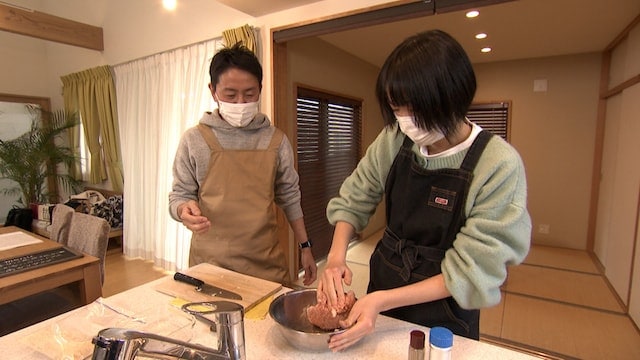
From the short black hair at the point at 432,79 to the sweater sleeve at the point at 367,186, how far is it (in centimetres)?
24

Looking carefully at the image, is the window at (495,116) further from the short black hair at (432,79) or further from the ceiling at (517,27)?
the short black hair at (432,79)

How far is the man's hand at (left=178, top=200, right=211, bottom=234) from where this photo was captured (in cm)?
112

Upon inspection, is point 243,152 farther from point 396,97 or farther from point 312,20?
point 312,20

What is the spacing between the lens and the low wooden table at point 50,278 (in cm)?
144

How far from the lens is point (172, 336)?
0.82 m

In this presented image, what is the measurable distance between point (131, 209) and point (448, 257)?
12.6 ft

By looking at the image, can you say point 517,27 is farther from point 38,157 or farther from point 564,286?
point 38,157

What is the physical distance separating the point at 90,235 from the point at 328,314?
65.5 inches

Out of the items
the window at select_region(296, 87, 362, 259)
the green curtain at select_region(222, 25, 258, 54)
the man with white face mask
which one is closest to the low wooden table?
the man with white face mask

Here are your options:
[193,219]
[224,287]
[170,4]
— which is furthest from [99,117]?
[224,287]

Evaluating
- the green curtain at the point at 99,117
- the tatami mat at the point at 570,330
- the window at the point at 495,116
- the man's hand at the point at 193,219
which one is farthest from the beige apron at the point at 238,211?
the window at the point at 495,116

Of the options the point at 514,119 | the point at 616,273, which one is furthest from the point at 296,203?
the point at 514,119

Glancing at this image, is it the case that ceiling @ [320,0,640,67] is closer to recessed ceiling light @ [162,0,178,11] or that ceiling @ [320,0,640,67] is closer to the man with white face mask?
recessed ceiling light @ [162,0,178,11]

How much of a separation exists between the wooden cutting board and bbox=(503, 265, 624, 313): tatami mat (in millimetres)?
2655
